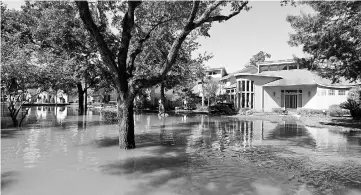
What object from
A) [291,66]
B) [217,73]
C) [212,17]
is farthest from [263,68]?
[212,17]

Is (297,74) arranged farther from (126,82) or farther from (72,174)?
(72,174)

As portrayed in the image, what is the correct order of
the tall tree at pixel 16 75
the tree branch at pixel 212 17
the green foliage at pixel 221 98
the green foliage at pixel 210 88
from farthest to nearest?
the green foliage at pixel 221 98, the green foliage at pixel 210 88, the tall tree at pixel 16 75, the tree branch at pixel 212 17

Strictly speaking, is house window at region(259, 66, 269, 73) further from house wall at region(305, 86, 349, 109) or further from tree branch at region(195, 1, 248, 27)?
tree branch at region(195, 1, 248, 27)


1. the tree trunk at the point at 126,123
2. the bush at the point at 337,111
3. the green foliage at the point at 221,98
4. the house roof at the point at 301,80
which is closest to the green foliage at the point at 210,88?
the green foliage at the point at 221,98

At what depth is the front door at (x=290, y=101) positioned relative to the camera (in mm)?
34594

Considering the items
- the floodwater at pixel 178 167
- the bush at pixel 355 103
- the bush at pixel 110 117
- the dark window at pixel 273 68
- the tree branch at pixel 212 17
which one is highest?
the dark window at pixel 273 68

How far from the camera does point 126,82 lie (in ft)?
34.1

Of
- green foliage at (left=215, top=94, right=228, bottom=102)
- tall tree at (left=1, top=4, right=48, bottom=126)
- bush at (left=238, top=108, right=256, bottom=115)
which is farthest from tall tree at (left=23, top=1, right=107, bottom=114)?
green foliage at (left=215, top=94, right=228, bottom=102)

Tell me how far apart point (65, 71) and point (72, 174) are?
614 inches

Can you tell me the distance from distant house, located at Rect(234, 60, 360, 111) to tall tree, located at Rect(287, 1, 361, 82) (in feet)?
44.2

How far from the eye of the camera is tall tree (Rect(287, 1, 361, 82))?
1516 cm

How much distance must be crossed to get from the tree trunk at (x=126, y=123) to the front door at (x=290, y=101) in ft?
96.9

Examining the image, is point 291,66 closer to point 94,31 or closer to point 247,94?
point 247,94

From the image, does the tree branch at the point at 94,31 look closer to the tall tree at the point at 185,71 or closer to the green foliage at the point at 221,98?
the tall tree at the point at 185,71
